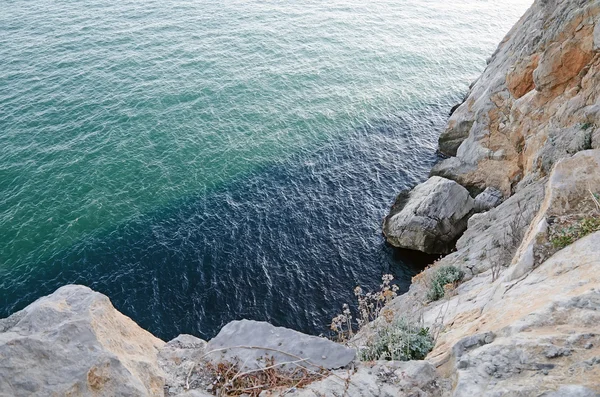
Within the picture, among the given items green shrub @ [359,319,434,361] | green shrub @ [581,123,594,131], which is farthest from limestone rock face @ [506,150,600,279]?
green shrub @ [581,123,594,131]

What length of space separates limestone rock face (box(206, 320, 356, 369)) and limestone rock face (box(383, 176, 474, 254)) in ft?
83.2

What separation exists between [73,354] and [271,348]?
472 cm

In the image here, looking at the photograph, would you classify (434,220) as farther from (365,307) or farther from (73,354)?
(73,354)

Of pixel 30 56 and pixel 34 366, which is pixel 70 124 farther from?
pixel 34 366

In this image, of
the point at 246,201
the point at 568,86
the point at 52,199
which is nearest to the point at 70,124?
the point at 52,199

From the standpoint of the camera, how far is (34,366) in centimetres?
1039

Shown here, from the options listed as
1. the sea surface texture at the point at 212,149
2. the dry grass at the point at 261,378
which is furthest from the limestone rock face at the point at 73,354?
the sea surface texture at the point at 212,149

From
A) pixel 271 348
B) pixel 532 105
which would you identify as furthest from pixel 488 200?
pixel 271 348

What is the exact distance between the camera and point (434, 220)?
120ft

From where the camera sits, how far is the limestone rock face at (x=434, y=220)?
1435 inches

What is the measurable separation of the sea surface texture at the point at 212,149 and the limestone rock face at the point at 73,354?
64.9 feet

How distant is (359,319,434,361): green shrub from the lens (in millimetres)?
12383

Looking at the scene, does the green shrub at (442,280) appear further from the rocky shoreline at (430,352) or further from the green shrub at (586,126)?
the green shrub at (586,126)

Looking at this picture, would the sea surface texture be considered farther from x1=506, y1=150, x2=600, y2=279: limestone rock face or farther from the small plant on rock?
x1=506, y1=150, x2=600, y2=279: limestone rock face
